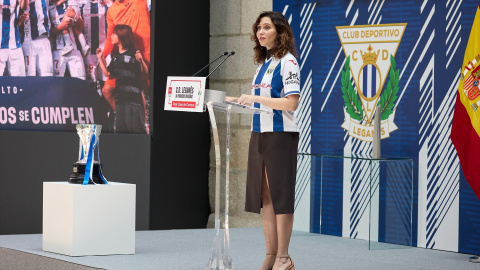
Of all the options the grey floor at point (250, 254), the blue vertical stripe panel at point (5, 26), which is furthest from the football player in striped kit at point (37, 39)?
the grey floor at point (250, 254)

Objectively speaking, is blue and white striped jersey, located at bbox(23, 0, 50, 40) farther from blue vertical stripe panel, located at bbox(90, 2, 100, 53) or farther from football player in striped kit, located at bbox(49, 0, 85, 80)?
blue vertical stripe panel, located at bbox(90, 2, 100, 53)

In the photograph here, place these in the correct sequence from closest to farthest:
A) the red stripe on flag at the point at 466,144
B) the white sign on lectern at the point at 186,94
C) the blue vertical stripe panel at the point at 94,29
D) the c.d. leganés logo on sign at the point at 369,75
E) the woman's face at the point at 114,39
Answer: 1. the white sign on lectern at the point at 186,94
2. the red stripe on flag at the point at 466,144
3. the c.d. leganés logo on sign at the point at 369,75
4. the woman's face at the point at 114,39
5. the blue vertical stripe panel at the point at 94,29

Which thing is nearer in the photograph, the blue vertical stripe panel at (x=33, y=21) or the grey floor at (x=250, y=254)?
the grey floor at (x=250, y=254)

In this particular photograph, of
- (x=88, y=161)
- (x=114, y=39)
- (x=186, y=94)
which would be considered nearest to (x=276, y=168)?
(x=186, y=94)

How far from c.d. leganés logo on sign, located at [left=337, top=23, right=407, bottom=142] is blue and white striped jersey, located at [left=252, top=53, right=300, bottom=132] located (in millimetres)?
1911

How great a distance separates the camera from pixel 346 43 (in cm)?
639

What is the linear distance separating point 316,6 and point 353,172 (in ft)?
4.48

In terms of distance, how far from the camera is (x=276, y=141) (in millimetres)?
4164

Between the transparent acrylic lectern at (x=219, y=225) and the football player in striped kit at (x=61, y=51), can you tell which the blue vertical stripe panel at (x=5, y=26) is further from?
the transparent acrylic lectern at (x=219, y=225)

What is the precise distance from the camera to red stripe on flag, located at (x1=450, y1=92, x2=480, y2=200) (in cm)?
508

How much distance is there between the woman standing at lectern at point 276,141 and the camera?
415 cm

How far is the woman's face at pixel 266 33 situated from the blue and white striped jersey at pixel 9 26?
14.3ft

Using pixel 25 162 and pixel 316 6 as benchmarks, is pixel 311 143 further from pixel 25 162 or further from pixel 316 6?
A: pixel 25 162

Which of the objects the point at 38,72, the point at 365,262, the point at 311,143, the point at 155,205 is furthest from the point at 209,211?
the point at 365,262
